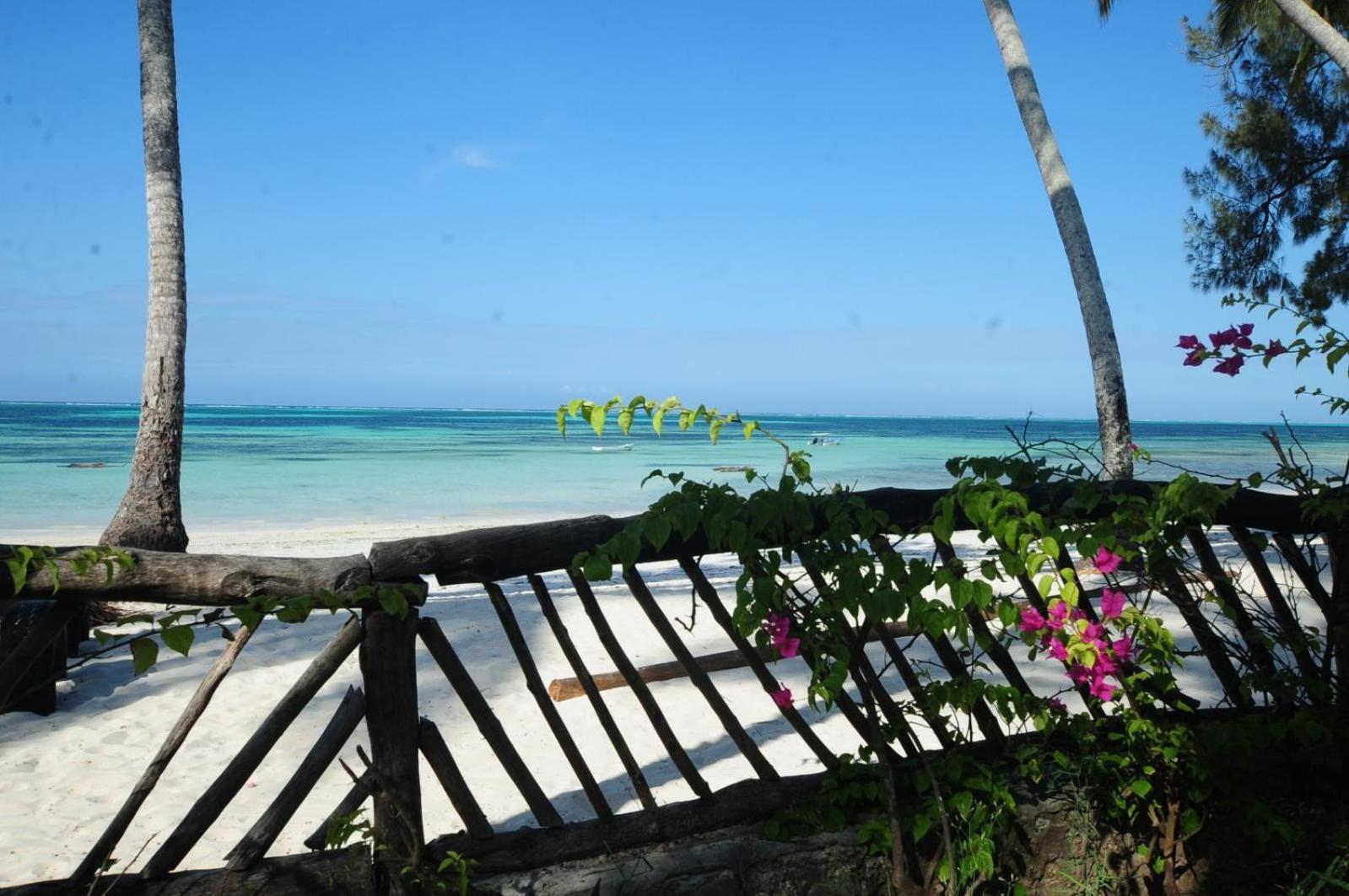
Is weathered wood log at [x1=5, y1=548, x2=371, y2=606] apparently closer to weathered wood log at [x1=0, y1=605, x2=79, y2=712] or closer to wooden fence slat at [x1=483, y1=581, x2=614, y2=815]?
weathered wood log at [x1=0, y1=605, x2=79, y2=712]

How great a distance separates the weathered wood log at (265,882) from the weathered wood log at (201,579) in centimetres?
67

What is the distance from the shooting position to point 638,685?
2.58m

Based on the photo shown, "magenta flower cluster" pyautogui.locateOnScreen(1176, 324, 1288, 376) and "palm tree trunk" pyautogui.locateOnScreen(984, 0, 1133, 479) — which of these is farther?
"palm tree trunk" pyautogui.locateOnScreen(984, 0, 1133, 479)

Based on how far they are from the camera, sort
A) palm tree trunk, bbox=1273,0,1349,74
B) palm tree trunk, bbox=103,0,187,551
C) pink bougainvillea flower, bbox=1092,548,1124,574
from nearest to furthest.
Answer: pink bougainvillea flower, bbox=1092,548,1124,574 → palm tree trunk, bbox=103,0,187,551 → palm tree trunk, bbox=1273,0,1349,74

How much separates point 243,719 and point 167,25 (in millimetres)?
7061

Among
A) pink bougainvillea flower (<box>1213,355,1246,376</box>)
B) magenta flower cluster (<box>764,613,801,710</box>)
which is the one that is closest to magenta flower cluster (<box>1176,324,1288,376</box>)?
pink bougainvillea flower (<box>1213,355,1246,376</box>)

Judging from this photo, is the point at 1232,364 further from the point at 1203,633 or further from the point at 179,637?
the point at 179,637

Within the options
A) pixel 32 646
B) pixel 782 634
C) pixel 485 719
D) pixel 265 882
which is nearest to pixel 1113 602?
pixel 782 634

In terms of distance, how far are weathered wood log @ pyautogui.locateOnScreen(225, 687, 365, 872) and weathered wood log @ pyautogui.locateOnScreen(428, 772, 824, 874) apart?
364 millimetres

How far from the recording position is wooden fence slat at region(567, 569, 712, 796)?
8.26 ft

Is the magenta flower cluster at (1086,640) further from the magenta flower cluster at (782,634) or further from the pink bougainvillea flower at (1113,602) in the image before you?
the magenta flower cluster at (782,634)

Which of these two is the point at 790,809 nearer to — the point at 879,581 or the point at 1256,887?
the point at 879,581

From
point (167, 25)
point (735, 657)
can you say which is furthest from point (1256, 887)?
point (167, 25)

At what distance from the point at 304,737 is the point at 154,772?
2466 millimetres
